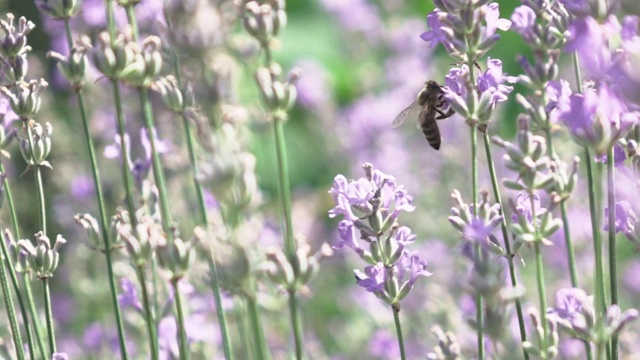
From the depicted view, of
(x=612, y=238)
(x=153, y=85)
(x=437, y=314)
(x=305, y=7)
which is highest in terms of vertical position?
(x=305, y=7)

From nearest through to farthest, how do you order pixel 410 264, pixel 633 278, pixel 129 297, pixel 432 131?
pixel 410 264
pixel 129 297
pixel 432 131
pixel 633 278

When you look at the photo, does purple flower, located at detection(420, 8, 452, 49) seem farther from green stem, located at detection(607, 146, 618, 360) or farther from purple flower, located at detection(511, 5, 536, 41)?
green stem, located at detection(607, 146, 618, 360)

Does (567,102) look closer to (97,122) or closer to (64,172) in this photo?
(97,122)

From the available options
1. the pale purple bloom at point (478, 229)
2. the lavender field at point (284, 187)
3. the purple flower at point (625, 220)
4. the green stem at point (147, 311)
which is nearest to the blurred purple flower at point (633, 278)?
the lavender field at point (284, 187)

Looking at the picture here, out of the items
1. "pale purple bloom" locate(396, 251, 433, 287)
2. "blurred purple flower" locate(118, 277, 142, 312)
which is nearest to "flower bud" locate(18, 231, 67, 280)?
"blurred purple flower" locate(118, 277, 142, 312)

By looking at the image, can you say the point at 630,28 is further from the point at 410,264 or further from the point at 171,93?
the point at 171,93

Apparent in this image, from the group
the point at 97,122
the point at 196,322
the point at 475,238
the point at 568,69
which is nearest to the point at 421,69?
the point at 568,69

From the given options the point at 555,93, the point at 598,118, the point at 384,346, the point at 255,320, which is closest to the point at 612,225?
the point at 598,118
